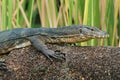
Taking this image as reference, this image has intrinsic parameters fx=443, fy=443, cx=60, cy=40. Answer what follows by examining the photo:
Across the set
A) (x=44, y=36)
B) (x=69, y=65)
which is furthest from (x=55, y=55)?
(x=44, y=36)

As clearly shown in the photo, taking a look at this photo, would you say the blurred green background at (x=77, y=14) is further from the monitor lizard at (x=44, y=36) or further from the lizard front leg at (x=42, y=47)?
the lizard front leg at (x=42, y=47)

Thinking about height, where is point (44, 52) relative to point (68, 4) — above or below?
below

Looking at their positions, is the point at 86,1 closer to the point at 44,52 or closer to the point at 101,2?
the point at 101,2

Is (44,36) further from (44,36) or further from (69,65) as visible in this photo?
(69,65)

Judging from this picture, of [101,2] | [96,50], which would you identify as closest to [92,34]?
[96,50]

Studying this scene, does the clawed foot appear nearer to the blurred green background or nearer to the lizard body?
the lizard body

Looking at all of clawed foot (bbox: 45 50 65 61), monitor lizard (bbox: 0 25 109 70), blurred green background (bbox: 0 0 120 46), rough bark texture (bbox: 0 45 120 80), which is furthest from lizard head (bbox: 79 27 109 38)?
blurred green background (bbox: 0 0 120 46)

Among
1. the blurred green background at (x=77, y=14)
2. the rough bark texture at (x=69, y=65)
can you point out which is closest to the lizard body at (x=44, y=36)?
the rough bark texture at (x=69, y=65)
